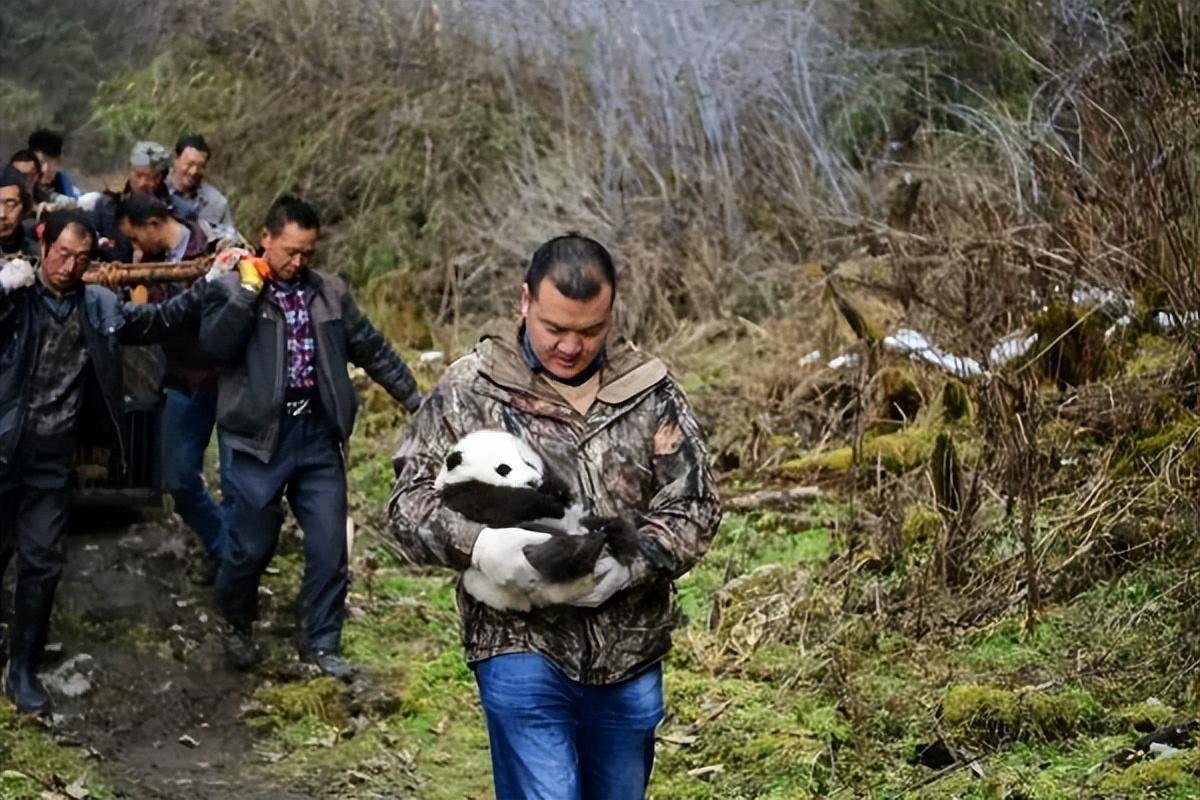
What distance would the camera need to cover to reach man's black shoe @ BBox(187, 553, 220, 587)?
846cm

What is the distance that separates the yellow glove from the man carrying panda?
10.2 ft

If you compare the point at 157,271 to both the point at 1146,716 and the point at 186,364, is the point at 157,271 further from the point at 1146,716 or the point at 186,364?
the point at 1146,716

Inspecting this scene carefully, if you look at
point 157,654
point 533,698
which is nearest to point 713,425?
point 157,654

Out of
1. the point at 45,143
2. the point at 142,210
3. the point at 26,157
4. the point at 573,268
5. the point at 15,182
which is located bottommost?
the point at 573,268

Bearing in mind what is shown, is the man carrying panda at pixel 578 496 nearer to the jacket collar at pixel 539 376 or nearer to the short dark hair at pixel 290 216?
the jacket collar at pixel 539 376

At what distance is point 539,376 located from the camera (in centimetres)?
404

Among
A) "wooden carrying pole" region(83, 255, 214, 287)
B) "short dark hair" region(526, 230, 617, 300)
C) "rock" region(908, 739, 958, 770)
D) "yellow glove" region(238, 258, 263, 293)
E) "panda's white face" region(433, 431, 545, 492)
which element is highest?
"wooden carrying pole" region(83, 255, 214, 287)

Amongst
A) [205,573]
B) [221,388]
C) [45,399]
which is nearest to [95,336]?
[45,399]

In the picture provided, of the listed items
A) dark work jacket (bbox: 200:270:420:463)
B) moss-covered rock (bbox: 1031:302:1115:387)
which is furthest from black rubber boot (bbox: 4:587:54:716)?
moss-covered rock (bbox: 1031:302:1115:387)

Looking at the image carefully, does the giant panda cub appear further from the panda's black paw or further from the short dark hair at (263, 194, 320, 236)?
the short dark hair at (263, 194, 320, 236)

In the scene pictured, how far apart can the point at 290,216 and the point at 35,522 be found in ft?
5.15

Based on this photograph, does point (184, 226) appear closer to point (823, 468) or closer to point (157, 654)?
point (157, 654)

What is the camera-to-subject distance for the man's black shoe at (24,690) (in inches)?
272

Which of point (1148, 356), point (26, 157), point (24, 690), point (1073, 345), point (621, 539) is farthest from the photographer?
point (26, 157)
